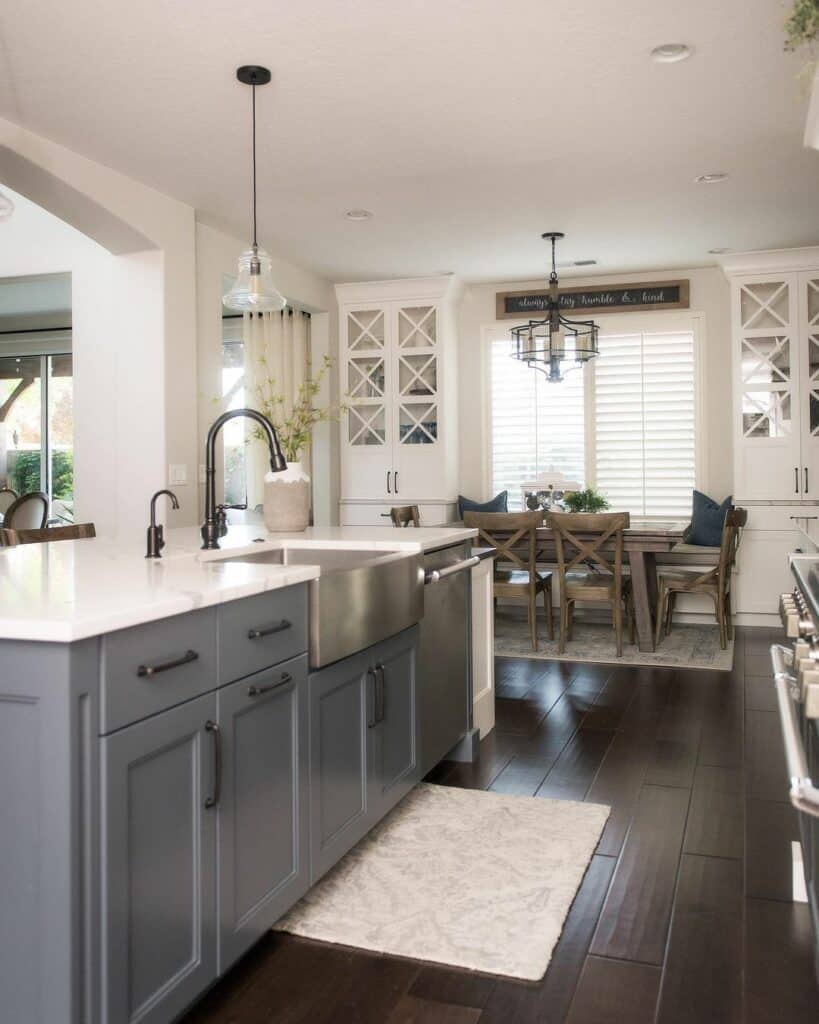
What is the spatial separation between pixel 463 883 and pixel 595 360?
17.3ft

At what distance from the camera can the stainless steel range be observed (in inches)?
46.6

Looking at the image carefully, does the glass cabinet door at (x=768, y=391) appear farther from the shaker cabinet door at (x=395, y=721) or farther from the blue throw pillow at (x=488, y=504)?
the shaker cabinet door at (x=395, y=721)

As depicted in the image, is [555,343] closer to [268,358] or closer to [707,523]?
[707,523]

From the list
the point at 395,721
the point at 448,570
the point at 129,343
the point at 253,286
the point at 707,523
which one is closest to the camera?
the point at 395,721

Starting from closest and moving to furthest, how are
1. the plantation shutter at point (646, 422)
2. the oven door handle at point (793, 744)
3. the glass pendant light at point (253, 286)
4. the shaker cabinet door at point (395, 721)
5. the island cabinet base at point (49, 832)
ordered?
1. the oven door handle at point (793, 744)
2. the island cabinet base at point (49, 832)
3. the shaker cabinet door at point (395, 721)
4. the glass pendant light at point (253, 286)
5. the plantation shutter at point (646, 422)

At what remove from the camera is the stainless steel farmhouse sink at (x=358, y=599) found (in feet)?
7.43

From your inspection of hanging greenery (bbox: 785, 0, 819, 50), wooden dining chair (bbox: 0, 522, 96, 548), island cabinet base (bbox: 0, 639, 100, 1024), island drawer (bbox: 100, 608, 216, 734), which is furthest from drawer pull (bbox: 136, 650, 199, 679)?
hanging greenery (bbox: 785, 0, 819, 50)

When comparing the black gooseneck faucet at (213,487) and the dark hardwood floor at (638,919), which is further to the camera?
the black gooseneck faucet at (213,487)

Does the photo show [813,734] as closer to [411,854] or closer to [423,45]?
[411,854]

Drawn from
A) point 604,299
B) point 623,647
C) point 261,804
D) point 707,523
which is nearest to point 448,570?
point 261,804

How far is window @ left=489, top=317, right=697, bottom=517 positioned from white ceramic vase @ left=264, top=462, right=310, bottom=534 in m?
3.89

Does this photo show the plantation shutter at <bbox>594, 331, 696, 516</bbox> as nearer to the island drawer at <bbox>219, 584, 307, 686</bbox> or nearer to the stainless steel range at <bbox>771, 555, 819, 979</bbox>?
the stainless steel range at <bbox>771, 555, 819, 979</bbox>

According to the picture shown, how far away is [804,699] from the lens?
1293 millimetres

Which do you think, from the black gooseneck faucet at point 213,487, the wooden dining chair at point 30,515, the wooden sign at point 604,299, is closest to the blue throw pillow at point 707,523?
the wooden sign at point 604,299
